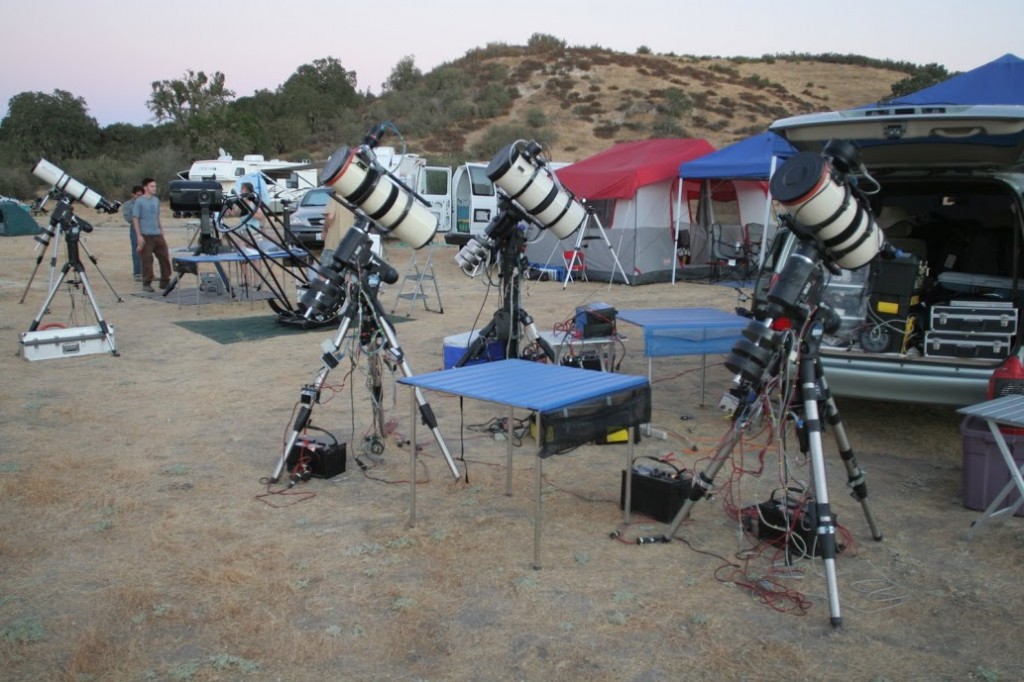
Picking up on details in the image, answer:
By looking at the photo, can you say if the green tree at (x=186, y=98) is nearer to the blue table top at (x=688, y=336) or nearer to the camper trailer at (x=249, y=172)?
the camper trailer at (x=249, y=172)

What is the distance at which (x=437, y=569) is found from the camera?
3.93 m

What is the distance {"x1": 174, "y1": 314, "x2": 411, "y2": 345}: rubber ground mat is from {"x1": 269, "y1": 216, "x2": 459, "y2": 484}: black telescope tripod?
459 cm

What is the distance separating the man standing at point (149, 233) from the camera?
12903 millimetres

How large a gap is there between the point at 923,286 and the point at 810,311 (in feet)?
12.7

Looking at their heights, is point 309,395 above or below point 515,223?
below

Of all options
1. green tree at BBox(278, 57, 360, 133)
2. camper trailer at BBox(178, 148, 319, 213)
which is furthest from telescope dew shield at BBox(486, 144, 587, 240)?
green tree at BBox(278, 57, 360, 133)

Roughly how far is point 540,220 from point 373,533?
110 inches

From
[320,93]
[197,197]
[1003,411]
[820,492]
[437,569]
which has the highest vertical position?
[320,93]

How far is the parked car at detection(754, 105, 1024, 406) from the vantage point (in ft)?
15.7

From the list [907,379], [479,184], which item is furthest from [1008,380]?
[479,184]

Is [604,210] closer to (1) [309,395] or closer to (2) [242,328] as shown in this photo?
(2) [242,328]

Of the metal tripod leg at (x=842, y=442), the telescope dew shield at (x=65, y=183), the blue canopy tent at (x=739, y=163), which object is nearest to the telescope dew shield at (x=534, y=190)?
the metal tripod leg at (x=842, y=442)

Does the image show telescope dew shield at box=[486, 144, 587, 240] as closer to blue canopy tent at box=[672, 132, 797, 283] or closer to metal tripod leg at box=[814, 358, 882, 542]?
metal tripod leg at box=[814, 358, 882, 542]

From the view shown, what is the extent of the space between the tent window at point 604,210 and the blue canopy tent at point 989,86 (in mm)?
5051
